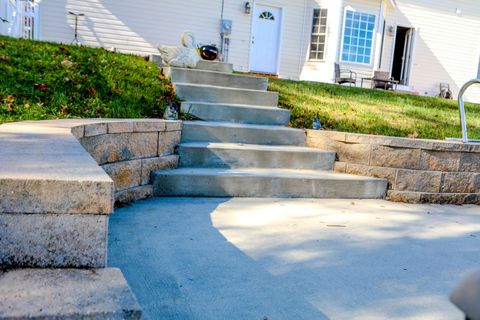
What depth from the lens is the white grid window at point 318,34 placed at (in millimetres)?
15148

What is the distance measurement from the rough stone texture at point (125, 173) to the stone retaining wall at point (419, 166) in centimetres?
227

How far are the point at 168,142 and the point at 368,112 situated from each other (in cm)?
359

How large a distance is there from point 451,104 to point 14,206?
959 centimetres

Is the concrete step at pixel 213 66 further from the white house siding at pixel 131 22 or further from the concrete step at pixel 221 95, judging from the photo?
the white house siding at pixel 131 22

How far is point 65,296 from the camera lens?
5.20 ft

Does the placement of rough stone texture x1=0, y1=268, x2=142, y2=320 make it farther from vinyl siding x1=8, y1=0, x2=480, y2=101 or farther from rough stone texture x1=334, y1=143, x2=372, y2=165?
vinyl siding x1=8, y1=0, x2=480, y2=101

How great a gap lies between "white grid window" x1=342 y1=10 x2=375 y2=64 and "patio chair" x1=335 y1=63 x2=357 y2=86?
1.36ft

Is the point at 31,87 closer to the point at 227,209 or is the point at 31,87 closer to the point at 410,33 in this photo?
the point at 227,209

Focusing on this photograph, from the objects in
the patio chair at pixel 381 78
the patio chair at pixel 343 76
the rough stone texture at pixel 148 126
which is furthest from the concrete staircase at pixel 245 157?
the patio chair at pixel 381 78

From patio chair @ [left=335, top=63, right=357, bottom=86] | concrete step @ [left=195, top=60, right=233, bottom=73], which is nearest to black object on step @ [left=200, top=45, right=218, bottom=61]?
concrete step @ [left=195, top=60, right=233, bottom=73]

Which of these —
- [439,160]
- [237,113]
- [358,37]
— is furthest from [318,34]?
[439,160]

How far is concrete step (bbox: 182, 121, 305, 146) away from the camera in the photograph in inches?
216

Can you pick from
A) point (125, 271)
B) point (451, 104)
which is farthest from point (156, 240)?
point (451, 104)

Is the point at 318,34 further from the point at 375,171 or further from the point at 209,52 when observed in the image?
the point at 375,171
